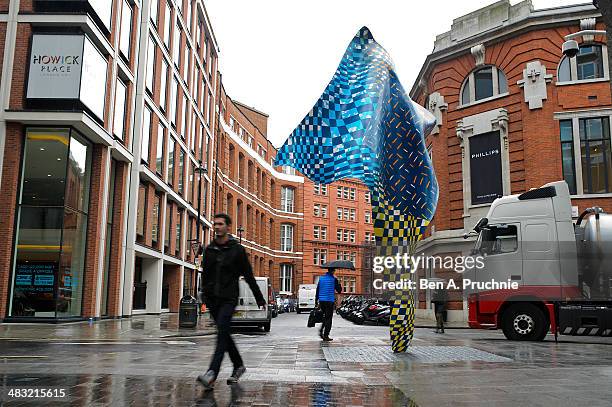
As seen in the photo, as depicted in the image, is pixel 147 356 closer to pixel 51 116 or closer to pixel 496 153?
pixel 51 116

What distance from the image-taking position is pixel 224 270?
20.3 feet

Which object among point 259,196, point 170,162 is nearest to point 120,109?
point 170,162

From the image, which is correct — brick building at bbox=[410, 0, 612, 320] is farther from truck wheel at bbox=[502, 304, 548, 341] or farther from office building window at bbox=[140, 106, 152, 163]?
office building window at bbox=[140, 106, 152, 163]

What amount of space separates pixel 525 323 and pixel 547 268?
1.59 metres

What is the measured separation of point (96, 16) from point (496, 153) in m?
19.9

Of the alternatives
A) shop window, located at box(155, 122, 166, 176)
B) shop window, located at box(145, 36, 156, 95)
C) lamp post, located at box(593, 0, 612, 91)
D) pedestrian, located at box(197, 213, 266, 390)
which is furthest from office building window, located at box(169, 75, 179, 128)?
lamp post, located at box(593, 0, 612, 91)

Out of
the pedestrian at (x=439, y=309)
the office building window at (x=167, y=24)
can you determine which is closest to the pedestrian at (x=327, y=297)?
the pedestrian at (x=439, y=309)

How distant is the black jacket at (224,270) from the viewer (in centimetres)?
616

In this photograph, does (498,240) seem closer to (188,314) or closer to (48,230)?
(188,314)

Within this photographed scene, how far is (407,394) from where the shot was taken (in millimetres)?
5602

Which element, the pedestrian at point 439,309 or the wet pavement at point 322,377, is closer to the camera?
A: the wet pavement at point 322,377

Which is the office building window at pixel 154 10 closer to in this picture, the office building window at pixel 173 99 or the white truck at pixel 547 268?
the office building window at pixel 173 99

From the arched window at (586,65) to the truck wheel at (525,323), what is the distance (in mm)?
16478

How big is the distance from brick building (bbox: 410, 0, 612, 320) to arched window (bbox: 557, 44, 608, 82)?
0.05 metres
